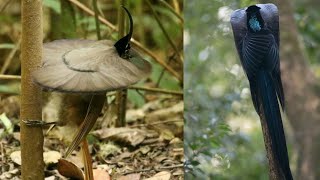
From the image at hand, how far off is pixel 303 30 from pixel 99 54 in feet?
2.19

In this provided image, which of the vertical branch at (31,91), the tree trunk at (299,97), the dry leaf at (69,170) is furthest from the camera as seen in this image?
the dry leaf at (69,170)

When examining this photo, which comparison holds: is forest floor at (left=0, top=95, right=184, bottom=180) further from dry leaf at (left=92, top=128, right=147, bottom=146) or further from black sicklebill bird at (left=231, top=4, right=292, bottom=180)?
black sicklebill bird at (left=231, top=4, right=292, bottom=180)

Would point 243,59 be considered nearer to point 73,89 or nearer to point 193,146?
point 193,146

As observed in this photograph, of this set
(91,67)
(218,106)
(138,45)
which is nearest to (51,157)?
(138,45)

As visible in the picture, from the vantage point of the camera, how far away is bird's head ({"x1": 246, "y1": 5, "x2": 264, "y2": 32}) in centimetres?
199

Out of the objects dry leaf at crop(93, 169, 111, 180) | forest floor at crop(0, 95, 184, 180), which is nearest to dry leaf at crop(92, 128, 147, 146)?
forest floor at crop(0, 95, 184, 180)

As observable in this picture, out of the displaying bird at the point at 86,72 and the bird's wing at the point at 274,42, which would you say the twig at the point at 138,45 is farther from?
the bird's wing at the point at 274,42

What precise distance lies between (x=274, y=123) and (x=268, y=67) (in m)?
0.17

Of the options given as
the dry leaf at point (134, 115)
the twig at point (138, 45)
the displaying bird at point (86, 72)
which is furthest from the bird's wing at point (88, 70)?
the dry leaf at point (134, 115)

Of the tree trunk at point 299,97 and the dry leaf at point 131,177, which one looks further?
the dry leaf at point 131,177

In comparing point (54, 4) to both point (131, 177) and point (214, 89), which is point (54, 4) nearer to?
point (131, 177)

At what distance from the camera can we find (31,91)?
7.38ft

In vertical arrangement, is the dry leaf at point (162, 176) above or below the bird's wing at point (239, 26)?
below

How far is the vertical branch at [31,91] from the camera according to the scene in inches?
87.6
